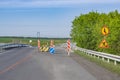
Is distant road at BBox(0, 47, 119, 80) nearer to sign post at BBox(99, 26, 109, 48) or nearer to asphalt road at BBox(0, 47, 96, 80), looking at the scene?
asphalt road at BBox(0, 47, 96, 80)

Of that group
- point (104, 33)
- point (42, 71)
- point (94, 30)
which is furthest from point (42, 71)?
point (94, 30)

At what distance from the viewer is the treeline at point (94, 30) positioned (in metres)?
40.1

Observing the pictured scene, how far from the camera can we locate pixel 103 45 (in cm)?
2738

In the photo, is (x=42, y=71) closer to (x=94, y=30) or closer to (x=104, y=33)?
(x=104, y=33)

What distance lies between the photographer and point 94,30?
5012 cm

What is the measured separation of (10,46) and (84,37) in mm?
15658

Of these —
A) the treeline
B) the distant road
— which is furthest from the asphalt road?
the treeline

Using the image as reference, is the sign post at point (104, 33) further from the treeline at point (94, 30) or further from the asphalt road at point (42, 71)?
the treeline at point (94, 30)

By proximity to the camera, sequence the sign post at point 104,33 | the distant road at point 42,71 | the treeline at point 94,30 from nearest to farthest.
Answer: the distant road at point 42,71, the sign post at point 104,33, the treeline at point 94,30

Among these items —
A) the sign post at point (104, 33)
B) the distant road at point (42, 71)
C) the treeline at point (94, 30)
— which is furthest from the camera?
the treeline at point (94, 30)

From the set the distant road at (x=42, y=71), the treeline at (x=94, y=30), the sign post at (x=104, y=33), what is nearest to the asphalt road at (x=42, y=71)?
the distant road at (x=42, y=71)

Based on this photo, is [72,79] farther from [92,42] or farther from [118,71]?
[92,42]

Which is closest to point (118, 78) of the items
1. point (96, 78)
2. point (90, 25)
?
point (96, 78)

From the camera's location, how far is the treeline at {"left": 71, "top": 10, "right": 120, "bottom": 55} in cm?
4012
